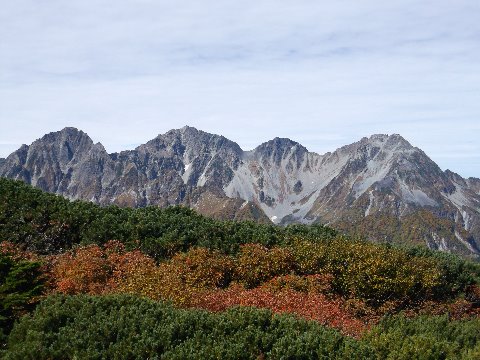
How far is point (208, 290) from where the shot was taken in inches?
888

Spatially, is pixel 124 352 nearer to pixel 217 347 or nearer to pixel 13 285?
pixel 217 347

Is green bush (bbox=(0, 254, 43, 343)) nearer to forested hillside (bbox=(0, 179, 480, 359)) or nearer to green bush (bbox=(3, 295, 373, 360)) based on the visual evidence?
forested hillside (bbox=(0, 179, 480, 359))

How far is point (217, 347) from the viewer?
1180 centimetres

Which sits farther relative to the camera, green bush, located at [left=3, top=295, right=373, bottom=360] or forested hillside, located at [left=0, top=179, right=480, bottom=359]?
forested hillside, located at [left=0, top=179, right=480, bottom=359]

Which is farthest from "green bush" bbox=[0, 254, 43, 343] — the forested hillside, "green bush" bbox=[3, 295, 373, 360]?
"green bush" bbox=[3, 295, 373, 360]

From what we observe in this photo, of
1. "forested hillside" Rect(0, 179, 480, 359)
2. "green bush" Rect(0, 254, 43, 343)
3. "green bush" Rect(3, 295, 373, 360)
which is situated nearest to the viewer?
"green bush" Rect(3, 295, 373, 360)

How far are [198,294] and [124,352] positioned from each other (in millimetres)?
8596

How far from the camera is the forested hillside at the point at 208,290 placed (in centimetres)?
1255

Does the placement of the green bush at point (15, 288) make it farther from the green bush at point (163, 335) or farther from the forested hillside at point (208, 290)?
the green bush at point (163, 335)

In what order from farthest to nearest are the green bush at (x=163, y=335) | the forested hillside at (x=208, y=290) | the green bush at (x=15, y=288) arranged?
1. the green bush at (x=15, y=288)
2. the forested hillside at (x=208, y=290)
3. the green bush at (x=163, y=335)

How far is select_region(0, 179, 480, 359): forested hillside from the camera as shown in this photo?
41.2 feet

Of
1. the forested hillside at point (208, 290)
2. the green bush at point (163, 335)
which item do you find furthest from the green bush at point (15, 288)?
the green bush at point (163, 335)

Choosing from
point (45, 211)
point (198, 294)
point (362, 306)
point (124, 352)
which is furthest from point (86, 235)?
point (124, 352)

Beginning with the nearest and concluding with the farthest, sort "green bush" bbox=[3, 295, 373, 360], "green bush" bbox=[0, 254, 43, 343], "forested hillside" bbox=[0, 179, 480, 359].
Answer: "green bush" bbox=[3, 295, 373, 360] < "forested hillside" bbox=[0, 179, 480, 359] < "green bush" bbox=[0, 254, 43, 343]
